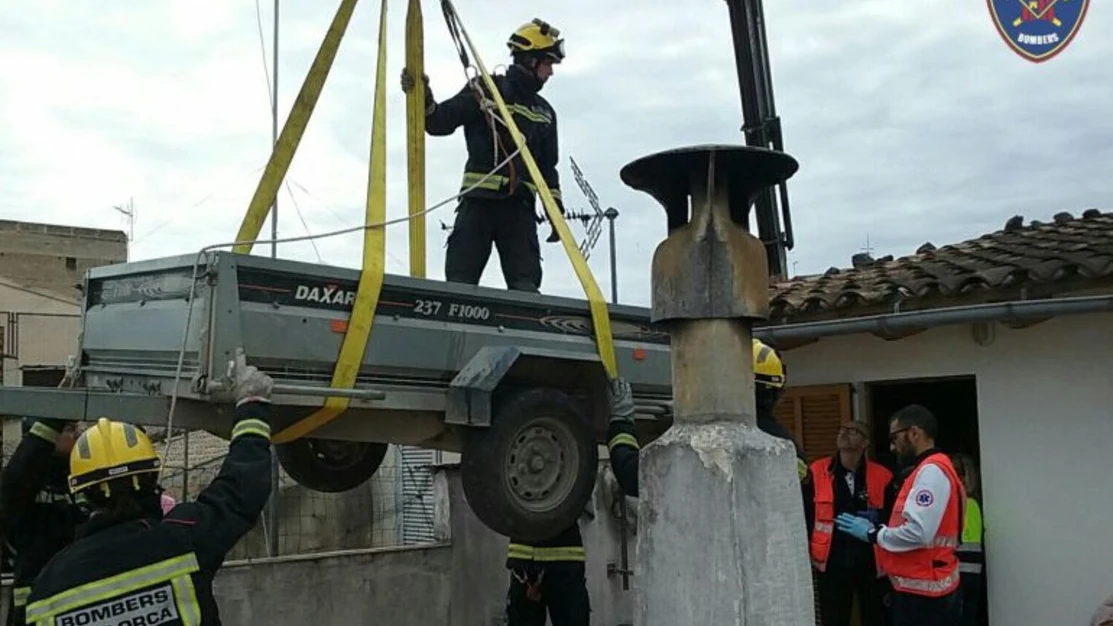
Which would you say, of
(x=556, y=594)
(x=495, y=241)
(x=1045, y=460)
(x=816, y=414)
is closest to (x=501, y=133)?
(x=495, y=241)

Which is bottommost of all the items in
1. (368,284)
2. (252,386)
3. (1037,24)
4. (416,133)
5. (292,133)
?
(252,386)

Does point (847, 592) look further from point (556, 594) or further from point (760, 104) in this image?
point (760, 104)

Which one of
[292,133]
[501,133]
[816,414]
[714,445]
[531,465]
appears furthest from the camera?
[816,414]

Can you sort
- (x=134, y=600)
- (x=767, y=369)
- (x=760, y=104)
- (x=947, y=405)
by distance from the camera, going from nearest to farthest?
(x=134, y=600) → (x=767, y=369) → (x=947, y=405) → (x=760, y=104)

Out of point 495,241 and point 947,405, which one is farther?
point 947,405

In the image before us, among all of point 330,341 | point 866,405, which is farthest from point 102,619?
point 866,405

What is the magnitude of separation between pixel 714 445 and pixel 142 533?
6.00 ft

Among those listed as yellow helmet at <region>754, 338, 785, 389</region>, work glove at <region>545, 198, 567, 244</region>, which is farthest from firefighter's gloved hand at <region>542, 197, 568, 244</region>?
yellow helmet at <region>754, 338, 785, 389</region>

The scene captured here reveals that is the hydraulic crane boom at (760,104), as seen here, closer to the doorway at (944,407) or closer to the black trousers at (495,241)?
the doorway at (944,407)

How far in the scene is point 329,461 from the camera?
19.2 feet

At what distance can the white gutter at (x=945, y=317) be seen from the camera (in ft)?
19.6

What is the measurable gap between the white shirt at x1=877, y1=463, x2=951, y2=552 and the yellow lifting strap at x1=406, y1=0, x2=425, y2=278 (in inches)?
104

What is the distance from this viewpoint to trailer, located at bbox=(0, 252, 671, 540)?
4156mm

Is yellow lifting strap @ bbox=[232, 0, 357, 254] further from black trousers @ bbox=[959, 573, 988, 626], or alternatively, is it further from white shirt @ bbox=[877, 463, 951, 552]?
black trousers @ bbox=[959, 573, 988, 626]
